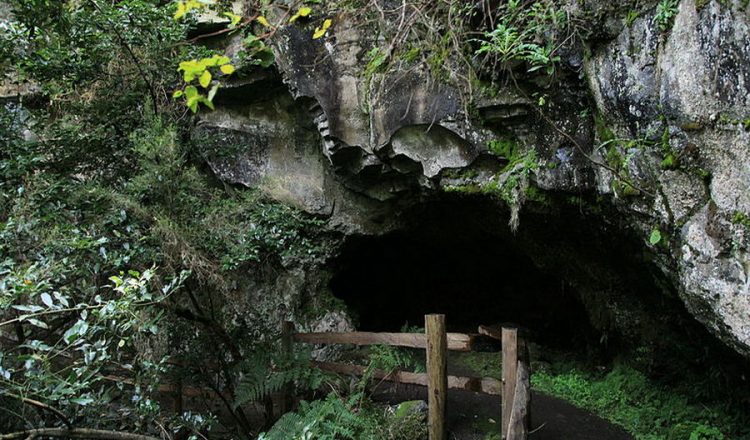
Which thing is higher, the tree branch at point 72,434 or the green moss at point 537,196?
the green moss at point 537,196

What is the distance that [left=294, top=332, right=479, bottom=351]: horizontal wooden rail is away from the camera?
14.5ft

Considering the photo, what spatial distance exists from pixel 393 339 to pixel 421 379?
0.49 meters

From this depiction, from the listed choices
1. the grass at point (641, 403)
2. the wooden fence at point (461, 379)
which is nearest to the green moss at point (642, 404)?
the grass at point (641, 403)

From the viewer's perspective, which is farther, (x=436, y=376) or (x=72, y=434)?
(x=436, y=376)

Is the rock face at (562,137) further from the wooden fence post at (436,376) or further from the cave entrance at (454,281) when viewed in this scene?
the wooden fence post at (436,376)

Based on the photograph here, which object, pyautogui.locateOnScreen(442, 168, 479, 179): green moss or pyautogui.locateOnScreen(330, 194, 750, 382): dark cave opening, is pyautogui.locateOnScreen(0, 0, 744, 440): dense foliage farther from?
pyautogui.locateOnScreen(330, 194, 750, 382): dark cave opening

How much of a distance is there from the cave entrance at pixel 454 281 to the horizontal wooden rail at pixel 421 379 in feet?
8.67

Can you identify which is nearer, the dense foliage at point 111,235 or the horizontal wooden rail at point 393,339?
the dense foliage at point 111,235

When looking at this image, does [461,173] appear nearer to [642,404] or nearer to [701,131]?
[701,131]

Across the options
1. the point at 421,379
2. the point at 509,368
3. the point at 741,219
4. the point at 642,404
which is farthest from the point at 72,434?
the point at 642,404

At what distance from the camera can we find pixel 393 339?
15.9 ft

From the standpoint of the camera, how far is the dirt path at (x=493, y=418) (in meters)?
5.00

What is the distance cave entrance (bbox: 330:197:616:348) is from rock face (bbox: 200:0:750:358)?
2.71ft

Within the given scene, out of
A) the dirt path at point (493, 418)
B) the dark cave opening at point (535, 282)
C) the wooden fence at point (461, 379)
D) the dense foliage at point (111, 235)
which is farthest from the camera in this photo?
the dark cave opening at point (535, 282)
